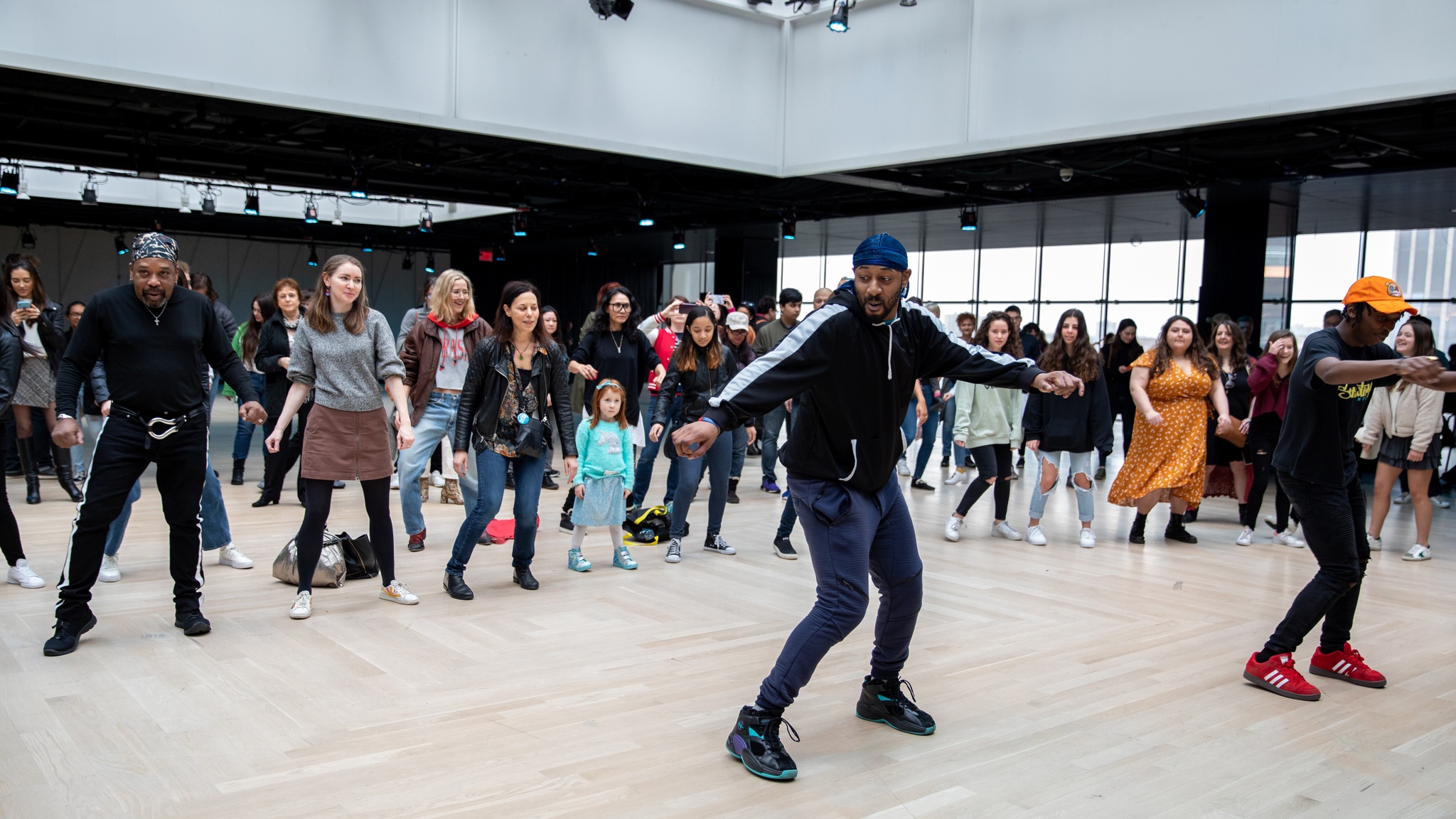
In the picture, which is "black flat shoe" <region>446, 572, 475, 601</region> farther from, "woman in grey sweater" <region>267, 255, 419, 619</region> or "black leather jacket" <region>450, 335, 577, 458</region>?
"black leather jacket" <region>450, 335, 577, 458</region>

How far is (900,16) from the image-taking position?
32.2 feet

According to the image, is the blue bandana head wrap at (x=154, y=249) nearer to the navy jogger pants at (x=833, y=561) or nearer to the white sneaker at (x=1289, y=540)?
the navy jogger pants at (x=833, y=561)

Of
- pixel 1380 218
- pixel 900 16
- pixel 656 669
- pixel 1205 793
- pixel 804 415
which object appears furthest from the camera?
pixel 1380 218

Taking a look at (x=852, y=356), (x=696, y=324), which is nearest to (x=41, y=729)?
(x=852, y=356)

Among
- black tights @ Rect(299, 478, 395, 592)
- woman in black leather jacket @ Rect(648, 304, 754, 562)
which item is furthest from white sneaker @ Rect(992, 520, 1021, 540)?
black tights @ Rect(299, 478, 395, 592)

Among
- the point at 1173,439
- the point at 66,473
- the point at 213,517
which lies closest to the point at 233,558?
the point at 213,517

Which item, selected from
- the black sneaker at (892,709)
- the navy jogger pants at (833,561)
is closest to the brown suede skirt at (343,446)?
the navy jogger pants at (833,561)

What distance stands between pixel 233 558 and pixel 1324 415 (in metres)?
5.35

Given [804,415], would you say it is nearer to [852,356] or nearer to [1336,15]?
[852,356]

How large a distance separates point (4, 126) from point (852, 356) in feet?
46.4

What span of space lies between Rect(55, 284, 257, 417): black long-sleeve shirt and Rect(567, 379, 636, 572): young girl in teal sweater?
2.17 metres

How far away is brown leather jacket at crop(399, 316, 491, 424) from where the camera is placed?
6293 mm

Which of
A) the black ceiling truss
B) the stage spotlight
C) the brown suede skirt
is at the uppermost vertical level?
the black ceiling truss

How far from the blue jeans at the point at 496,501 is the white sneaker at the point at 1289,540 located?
540 centimetres
